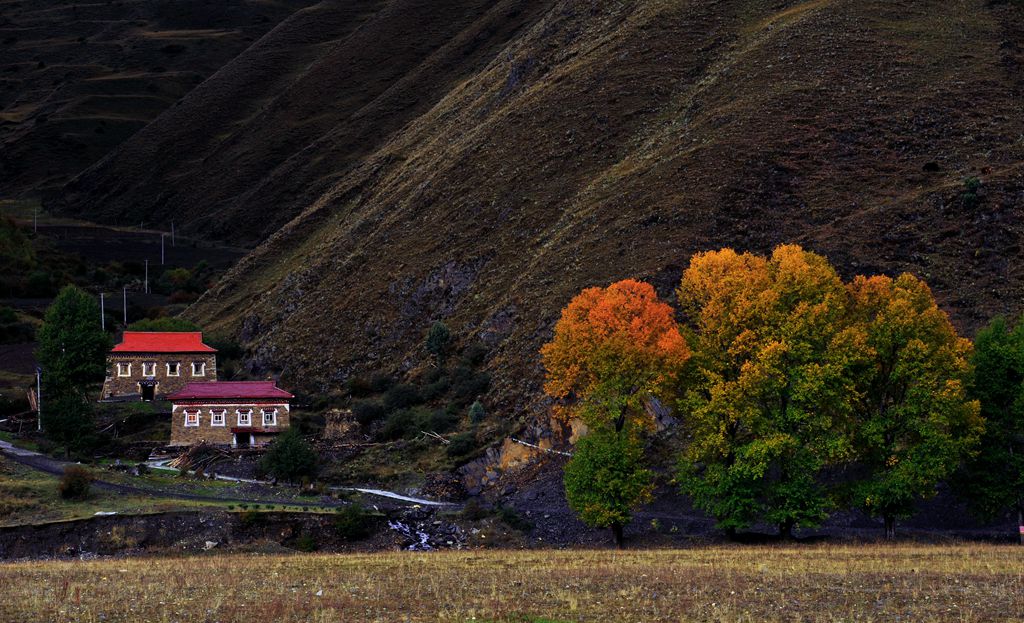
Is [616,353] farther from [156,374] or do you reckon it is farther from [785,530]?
[156,374]

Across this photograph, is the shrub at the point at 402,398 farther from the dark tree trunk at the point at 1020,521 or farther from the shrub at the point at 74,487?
the dark tree trunk at the point at 1020,521

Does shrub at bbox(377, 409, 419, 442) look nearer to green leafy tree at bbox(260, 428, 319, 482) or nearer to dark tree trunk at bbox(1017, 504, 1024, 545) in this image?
green leafy tree at bbox(260, 428, 319, 482)

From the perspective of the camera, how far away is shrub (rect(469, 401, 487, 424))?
257 feet

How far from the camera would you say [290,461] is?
74062mm

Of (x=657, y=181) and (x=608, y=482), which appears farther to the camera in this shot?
(x=657, y=181)

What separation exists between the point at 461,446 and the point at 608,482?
21.2 meters

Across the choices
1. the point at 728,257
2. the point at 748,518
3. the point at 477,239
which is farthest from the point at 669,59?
the point at 748,518

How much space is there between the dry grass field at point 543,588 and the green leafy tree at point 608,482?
10.7m

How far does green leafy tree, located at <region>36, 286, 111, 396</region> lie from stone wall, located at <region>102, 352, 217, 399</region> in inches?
101

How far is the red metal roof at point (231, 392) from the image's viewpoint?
83.3m

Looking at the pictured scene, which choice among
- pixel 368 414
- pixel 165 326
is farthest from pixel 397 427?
pixel 165 326

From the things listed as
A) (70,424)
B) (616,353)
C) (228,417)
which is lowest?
(228,417)

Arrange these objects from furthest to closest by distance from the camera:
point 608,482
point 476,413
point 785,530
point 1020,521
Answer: point 476,413 → point 608,482 → point 785,530 → point 1020,521

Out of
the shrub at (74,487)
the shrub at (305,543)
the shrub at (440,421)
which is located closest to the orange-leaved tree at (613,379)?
the shrub at (305,543)
